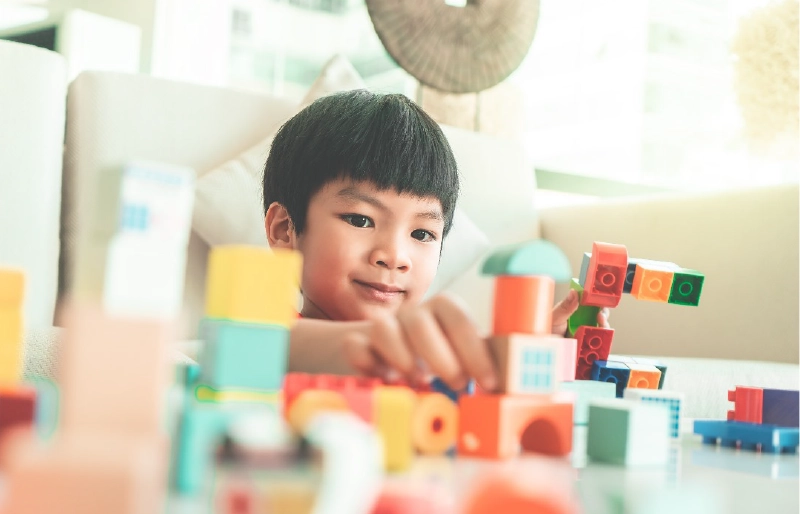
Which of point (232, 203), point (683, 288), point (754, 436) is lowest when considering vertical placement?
point (754, 436)

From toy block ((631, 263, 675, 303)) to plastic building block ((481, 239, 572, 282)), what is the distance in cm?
34

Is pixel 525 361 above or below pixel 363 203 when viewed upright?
below

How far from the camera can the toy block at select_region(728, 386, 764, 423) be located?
58cm

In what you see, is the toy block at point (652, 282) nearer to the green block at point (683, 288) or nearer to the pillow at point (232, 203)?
the green block at point (683, 288)

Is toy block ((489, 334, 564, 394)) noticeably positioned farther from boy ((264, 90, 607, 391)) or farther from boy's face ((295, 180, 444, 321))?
boy's face ((295, 180, 444, 321))

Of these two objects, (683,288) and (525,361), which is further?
(683,288)

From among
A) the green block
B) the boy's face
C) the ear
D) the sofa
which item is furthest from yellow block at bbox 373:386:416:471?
the sofa

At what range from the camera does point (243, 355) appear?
0.99 ft

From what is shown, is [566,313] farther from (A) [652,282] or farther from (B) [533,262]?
(B) [533,262]

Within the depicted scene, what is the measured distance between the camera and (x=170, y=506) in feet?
Answer: 0.78

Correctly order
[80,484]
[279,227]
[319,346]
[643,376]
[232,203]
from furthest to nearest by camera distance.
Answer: [232,203] < [279,227] < [643,376] < [319,346] < [80,484]

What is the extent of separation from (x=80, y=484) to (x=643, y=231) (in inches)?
67.9

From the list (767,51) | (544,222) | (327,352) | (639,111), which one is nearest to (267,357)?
(327,352)

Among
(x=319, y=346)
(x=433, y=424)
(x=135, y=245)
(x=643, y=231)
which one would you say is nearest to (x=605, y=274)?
(x=319, y=346)
